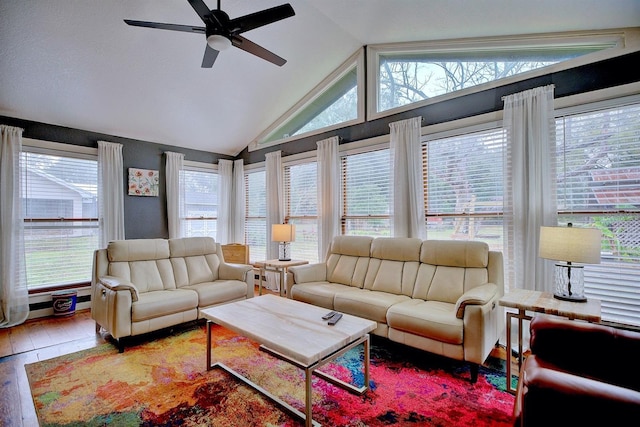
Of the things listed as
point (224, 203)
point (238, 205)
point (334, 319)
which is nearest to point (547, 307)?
point (334, 319)

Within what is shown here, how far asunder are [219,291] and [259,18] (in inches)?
111

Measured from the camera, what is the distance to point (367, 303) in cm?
288

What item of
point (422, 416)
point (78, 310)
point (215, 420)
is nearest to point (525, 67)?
point (422, 416)

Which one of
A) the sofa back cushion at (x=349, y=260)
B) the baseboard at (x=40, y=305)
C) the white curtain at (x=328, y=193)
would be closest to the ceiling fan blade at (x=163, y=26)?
the white curtain at (x=328, y=193)

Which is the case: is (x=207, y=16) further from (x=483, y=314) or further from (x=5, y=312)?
(x=5, y=312)

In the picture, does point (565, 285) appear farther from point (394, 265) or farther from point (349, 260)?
point (349, 260)

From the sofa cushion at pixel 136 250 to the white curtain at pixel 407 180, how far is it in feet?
9.53

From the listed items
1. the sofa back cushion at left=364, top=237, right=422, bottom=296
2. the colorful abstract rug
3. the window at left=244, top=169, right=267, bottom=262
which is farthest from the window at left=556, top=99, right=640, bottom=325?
the window at left=244, top=169, right=267, bottom=262

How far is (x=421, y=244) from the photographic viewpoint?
331cm

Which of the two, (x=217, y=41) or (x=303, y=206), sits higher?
(x=217, y=41)

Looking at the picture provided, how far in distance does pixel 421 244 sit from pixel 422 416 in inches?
68.8

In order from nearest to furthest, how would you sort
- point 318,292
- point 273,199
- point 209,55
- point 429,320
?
point 429,320, point 209,55, point 318,292, point 273,199

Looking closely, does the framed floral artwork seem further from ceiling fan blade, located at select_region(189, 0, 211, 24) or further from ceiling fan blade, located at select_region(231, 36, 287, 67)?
ceiling fan blade, located at select_region(189, 0, 211, 24)

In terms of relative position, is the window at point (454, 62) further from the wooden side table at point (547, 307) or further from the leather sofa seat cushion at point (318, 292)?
the leather sofa seat cushion at point (318, 292)
